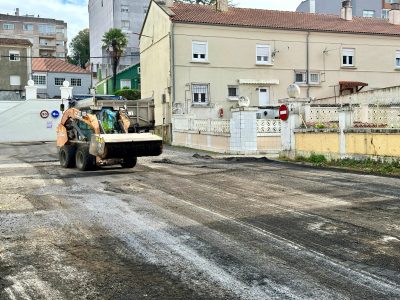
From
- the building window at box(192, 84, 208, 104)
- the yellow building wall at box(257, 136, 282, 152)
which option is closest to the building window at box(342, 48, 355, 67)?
the building window at box(192, 84, 208, 104)

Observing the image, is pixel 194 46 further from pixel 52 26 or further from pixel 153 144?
pixel 52 26

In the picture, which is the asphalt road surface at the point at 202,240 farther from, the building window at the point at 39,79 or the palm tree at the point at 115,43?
the building window at the point at 39,79

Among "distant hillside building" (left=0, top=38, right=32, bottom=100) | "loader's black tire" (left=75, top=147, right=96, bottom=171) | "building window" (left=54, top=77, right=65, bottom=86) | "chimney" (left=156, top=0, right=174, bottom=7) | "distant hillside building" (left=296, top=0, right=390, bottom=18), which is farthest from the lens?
"building window" (left=54, top=77, right=65, bottom=86)

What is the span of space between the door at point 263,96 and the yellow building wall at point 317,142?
1865cm

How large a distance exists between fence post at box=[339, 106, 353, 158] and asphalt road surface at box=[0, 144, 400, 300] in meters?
4.55

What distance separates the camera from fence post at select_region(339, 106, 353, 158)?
1661cm

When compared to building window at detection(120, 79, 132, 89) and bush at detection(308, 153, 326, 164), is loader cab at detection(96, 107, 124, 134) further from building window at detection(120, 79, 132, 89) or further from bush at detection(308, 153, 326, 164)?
building window at detection(120, 79, 132, 89)

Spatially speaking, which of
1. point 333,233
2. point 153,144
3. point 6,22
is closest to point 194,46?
point 153,144

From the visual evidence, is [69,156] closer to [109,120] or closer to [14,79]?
[109,120]

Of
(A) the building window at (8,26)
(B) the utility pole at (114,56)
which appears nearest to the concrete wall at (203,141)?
(B) the utility pole at (114,56)

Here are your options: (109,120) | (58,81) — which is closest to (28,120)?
(58,81)

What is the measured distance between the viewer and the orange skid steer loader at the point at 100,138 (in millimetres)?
14961

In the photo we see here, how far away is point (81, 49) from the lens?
104m

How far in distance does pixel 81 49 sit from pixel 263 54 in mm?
73013
